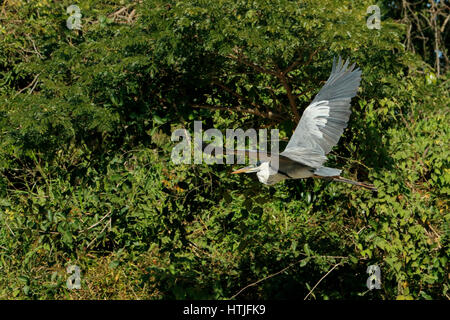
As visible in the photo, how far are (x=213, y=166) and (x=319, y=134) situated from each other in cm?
109

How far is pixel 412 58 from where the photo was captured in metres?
4.12

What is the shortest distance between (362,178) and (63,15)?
3160 millimetres

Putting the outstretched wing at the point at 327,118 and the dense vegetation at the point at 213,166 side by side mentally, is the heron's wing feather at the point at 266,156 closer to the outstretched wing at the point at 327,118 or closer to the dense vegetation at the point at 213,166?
the outstretched wing at the point at 327,118

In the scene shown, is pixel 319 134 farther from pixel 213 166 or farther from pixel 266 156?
pixel 213 166

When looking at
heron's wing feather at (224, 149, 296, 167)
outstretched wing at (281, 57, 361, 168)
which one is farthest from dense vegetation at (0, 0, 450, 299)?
heron's wing feather at (224, 149, 296, 167)

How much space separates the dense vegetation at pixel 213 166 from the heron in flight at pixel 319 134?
0.31 m

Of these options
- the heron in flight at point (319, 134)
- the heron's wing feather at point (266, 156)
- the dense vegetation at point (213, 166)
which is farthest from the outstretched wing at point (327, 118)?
the dense vegetation at point (213, 166)

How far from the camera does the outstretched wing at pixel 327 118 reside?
363 cm

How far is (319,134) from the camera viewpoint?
370 cm

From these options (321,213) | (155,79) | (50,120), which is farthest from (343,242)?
(50,120)

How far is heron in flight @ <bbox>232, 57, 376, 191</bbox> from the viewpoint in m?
3.58

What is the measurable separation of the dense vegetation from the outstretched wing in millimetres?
280

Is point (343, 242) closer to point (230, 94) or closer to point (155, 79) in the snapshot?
point (230, 94)

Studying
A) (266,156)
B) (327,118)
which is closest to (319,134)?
(327,118)
